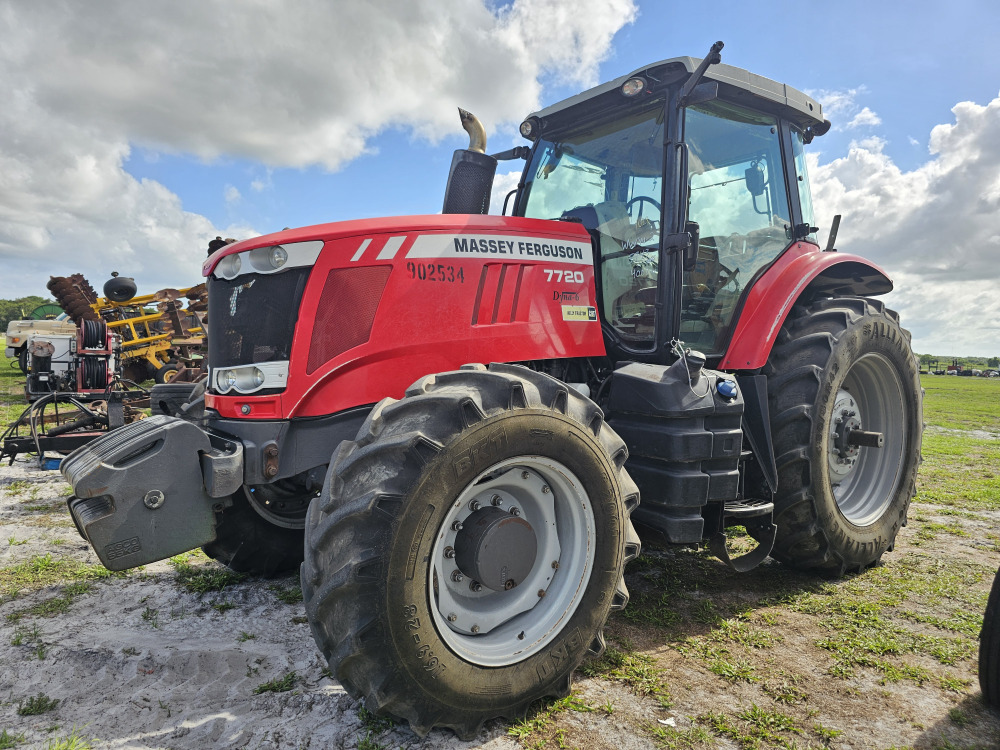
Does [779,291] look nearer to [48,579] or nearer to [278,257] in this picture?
[278,257]

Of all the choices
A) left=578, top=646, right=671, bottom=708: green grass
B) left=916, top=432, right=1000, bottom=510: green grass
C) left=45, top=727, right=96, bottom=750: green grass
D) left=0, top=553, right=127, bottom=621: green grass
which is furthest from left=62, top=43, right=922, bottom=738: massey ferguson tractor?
left=916, top=432, right=1000, bottom=510: green grass

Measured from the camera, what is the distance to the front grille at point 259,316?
105 inches

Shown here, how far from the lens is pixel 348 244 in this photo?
8.83 ft

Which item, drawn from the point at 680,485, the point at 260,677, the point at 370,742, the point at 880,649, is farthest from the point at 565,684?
the point at 880,649

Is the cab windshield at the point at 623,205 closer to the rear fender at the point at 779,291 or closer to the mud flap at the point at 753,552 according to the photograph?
the rear fender at the point at 779,291

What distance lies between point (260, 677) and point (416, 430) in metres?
1.33

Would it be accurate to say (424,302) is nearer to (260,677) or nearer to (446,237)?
(446,237)

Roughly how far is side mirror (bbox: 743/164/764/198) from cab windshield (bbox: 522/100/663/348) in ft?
A: 2.69

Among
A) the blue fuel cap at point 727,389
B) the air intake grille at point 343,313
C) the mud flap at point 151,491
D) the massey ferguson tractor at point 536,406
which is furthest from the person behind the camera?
the blue fuel cap at point 727,389

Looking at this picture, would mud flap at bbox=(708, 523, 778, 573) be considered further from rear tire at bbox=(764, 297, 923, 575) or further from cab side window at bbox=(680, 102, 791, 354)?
cab side window at bbox=(680, 102, 791, 354)

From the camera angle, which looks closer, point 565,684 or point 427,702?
point 427,702

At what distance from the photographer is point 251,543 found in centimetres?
357

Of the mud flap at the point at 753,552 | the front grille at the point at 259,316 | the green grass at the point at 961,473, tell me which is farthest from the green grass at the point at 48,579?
the green grass at the point at 961,473

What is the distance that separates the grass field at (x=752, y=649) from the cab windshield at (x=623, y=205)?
60.6 inches
